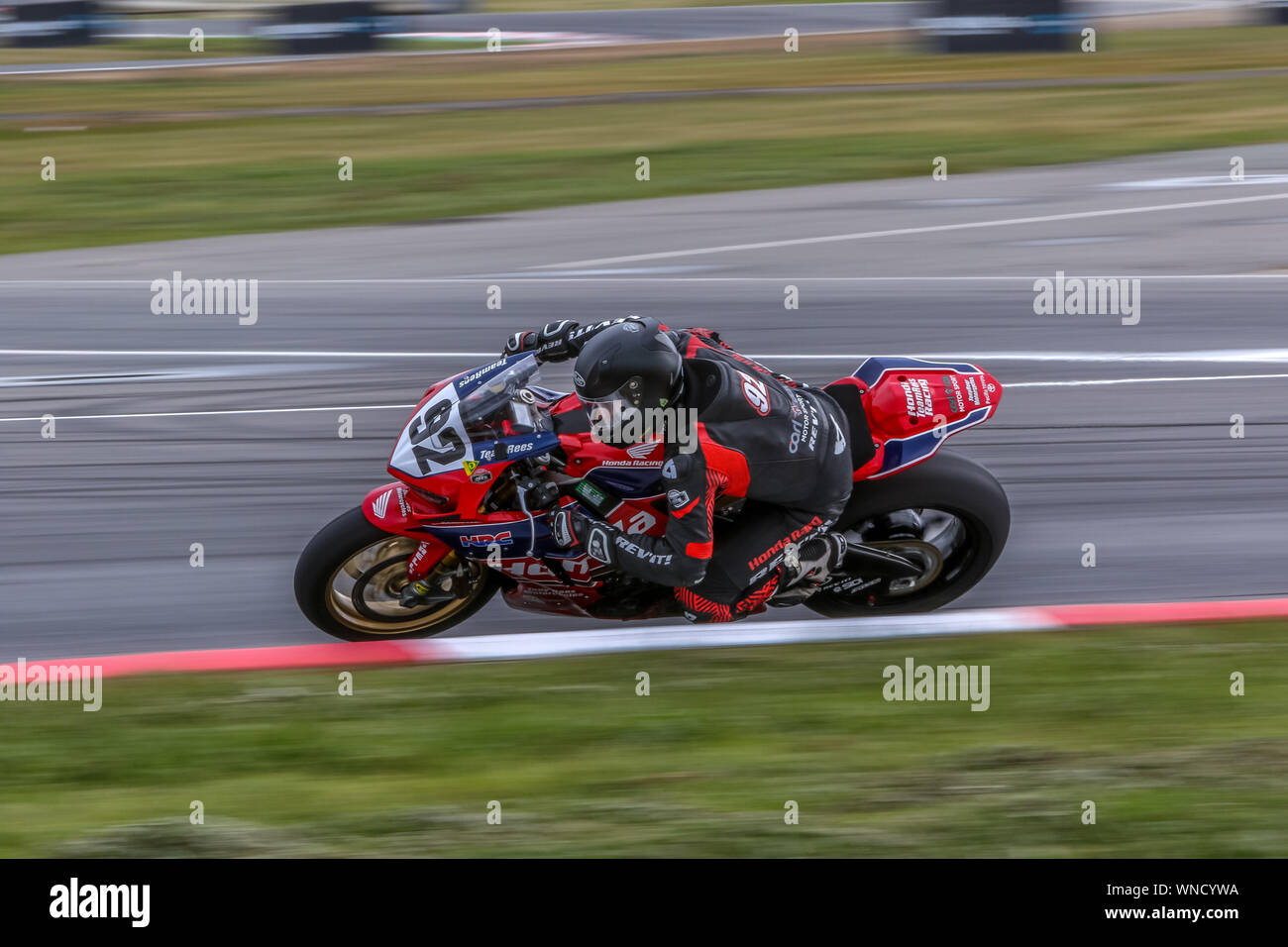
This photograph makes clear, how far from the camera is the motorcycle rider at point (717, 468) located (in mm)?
4691

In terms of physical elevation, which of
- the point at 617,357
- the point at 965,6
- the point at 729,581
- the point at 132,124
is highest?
the point at 965,6

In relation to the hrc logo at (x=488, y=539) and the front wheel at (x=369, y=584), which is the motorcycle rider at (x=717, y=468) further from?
the front wheel at (x=369, y=584)

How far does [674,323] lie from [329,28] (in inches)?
448

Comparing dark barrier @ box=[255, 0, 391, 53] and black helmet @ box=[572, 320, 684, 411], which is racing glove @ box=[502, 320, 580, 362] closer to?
black helmet @ box=[572, 320, 684, 411]

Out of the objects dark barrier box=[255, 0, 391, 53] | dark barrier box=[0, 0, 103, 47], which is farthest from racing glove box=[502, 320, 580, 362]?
dark barrier box=[0, 0, 103, 47]

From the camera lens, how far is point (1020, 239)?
10.5m

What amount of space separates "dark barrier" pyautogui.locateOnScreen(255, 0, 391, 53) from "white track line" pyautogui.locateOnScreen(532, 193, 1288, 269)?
31.5ft

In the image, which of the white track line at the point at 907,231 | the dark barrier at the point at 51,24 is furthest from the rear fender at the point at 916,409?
the dark barrier at the point at 51,24

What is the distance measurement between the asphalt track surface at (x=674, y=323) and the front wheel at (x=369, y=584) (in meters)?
0.32

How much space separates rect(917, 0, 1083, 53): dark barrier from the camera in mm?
16828
